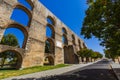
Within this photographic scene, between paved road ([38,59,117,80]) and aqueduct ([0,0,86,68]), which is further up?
aqueduct ([0,0,86,68])

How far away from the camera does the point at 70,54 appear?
45938 millimetres

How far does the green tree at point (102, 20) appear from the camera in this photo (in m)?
8.67

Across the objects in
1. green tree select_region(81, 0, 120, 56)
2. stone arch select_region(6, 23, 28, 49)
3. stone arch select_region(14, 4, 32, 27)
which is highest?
stone arch select_region(14, 4, 32, 27)

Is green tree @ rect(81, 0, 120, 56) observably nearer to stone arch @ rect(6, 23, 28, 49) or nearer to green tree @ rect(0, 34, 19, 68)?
stone arch @ rect(6, 23, 28, 49)

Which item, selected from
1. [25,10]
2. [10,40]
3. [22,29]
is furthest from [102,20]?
[10,40]

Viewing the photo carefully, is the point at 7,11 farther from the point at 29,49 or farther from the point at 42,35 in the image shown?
the point at 42,35

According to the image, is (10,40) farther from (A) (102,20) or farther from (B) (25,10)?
(A) (102,20)

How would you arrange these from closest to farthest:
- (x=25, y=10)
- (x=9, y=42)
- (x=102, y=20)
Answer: (x=102, y=20)
(x=25, y=10)
(x=9, y=42)

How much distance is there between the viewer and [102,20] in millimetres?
10148

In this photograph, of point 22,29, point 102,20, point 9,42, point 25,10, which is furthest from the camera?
point 9,42

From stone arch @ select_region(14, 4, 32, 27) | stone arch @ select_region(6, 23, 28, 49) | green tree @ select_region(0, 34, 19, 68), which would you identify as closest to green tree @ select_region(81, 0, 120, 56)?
stone arch @ select_region(6, 23, 28, 49)

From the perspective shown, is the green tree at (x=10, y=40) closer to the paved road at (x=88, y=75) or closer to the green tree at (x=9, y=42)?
the green tree at (x=9, y=42)

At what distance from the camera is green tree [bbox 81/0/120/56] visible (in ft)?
28.5

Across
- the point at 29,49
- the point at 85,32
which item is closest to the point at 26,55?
the point at 29,49
